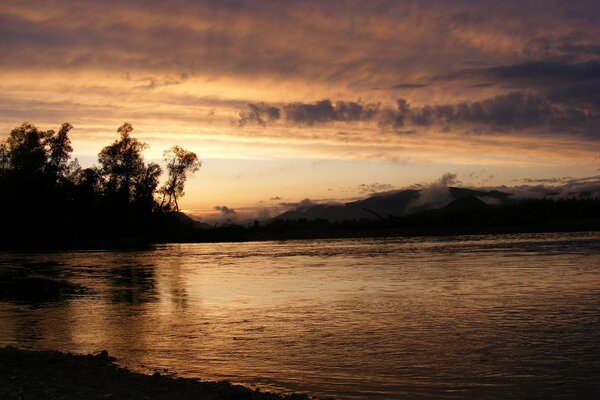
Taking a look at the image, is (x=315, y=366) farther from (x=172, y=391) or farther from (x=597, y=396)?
(x=597, y=396)

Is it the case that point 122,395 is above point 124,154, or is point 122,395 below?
below

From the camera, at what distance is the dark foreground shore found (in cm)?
968

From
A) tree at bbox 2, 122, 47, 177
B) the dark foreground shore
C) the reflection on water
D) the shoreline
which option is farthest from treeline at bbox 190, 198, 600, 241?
the dark foreground shore

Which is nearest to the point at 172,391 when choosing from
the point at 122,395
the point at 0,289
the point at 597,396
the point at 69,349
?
the point at 122,395

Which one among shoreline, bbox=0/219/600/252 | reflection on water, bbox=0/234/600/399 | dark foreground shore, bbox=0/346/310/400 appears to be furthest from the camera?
shoreline, bbox=0/219/600/252

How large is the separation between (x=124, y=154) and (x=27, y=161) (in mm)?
14707

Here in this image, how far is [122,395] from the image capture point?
9648 mm

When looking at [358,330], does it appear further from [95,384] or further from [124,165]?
[124,165]

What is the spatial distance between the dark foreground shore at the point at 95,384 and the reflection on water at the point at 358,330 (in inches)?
39.7

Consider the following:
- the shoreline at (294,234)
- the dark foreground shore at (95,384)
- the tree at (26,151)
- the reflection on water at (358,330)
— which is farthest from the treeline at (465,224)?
the dark foreground shore at (95,384)

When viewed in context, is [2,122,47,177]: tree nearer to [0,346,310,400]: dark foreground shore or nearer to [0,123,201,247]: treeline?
[0,123,201,247]: treeline

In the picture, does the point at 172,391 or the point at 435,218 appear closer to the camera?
the point at 172,391

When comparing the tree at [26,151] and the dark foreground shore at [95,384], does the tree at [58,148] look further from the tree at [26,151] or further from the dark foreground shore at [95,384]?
the dark foreground shore at [95,384]

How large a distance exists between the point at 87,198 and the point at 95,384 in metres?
94.4
